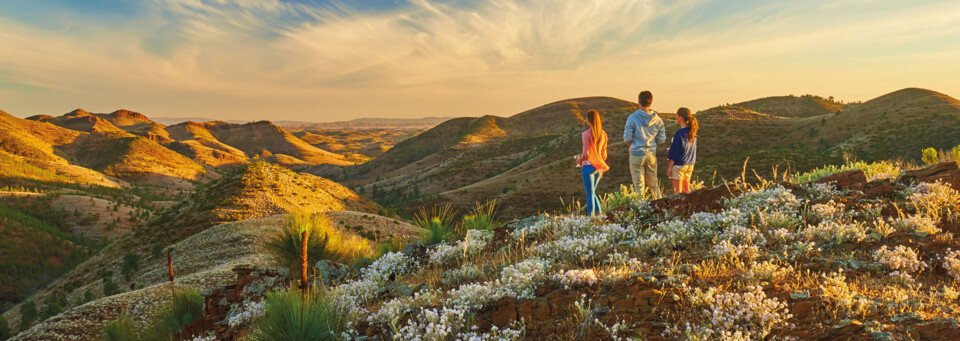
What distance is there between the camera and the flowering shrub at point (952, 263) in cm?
383

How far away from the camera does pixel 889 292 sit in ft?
11.1

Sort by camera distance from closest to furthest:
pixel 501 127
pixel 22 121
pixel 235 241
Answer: pixel 235 241 → pixel 22 121 → pixel 501 127

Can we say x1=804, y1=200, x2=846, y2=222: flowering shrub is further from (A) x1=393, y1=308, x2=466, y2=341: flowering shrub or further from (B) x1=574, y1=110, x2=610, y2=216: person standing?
(A) x1=393, y1=308, x2=466, y2=341: flowering shrub

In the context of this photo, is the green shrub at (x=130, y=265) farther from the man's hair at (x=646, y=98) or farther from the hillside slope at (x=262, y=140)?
the hillside slope at (x=262, y=140)

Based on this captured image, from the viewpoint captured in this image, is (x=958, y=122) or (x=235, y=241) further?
(x=958, y=122)

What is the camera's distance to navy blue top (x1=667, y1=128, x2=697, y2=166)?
840cm

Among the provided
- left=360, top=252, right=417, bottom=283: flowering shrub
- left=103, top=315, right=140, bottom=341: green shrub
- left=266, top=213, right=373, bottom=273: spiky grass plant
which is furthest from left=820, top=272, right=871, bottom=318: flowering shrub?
left=103, top=315, right=140, bottom=341: green shrub

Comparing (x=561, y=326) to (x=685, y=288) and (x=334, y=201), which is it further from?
(x=334, y=201)

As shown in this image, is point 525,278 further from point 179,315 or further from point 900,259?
point 179,315

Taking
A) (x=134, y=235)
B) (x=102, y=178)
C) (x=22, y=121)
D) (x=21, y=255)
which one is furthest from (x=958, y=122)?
(x=22, y=121)

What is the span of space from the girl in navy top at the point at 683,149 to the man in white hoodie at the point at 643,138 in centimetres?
30

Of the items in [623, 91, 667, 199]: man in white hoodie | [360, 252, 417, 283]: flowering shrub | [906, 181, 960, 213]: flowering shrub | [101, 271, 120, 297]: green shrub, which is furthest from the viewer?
[101, 271, 120, 297]: green shrub

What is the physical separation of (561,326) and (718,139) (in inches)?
1555

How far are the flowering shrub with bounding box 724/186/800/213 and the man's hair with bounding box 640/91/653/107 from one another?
2.52 m
